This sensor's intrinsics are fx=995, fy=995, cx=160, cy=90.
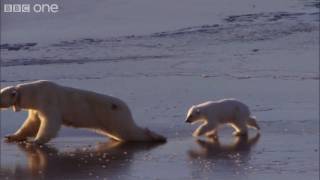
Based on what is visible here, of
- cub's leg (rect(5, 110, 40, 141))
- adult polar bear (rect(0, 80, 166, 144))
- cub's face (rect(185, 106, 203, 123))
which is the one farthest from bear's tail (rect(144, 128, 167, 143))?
cub's leg (rect(5, 110, 40, 141))

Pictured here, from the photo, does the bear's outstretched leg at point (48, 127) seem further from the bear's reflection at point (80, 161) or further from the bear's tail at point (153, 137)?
the bear's tail at point (153, 137)

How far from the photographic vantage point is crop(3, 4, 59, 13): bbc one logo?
20259mm

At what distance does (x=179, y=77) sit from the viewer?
14422 millimetres

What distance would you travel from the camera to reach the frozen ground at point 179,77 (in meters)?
8.31

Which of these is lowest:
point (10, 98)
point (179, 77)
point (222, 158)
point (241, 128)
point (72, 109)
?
point (179, 77)

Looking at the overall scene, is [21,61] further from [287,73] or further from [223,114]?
[223,114]

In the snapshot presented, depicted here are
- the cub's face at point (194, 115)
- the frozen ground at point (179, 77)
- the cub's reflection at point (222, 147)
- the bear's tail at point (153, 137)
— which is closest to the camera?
the frozen ground at point (179, 77)

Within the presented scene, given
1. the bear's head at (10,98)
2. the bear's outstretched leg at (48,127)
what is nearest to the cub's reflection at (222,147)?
the bear's outstretched leg at (48,127)

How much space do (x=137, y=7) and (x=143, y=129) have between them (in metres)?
12.4

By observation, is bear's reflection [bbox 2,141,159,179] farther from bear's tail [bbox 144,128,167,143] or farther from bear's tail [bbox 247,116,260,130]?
bear's tail [bbox 247,116,260,130]

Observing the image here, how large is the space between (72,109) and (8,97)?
26.9 inches

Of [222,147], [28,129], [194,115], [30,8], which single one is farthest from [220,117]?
[30,8]

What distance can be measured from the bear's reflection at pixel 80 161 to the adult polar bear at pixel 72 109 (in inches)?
7.7

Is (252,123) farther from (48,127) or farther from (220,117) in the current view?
(48,127)
